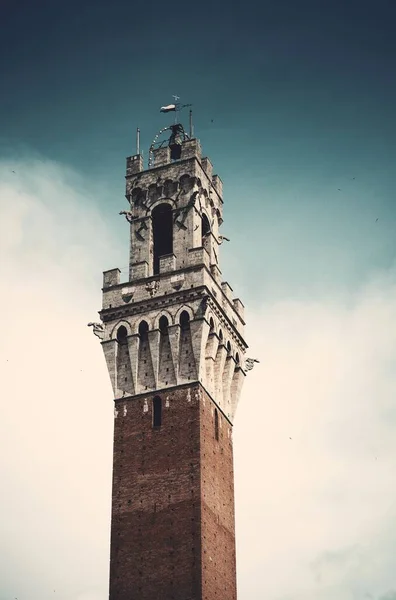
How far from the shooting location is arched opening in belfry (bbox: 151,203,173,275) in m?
65.2

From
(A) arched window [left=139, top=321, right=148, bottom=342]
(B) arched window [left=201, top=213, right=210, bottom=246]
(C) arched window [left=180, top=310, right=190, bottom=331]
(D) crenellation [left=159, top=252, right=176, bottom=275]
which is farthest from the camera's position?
(B) arched window [left=201, top=213, right=210, bottom=246]

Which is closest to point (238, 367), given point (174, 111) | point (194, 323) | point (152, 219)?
point (194, 323)

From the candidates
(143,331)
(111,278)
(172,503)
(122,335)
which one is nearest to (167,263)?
(111,278)

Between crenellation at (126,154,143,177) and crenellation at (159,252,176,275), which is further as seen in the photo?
crenellation at (126,154,143,177)

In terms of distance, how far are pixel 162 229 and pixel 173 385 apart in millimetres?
11419

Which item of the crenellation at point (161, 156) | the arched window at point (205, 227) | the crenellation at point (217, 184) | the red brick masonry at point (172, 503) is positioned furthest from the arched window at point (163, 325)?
the crenellation at point (217, 184)

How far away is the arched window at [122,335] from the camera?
6088cm

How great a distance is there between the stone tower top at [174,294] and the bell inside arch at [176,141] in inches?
41.5

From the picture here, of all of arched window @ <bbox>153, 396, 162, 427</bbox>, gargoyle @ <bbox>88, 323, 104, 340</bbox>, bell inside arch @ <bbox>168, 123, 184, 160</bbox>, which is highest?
bell inside arch @ <bbox>168, 123, 184, 160</bbox>

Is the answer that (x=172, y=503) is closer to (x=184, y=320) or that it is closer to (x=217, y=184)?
(x=184, y=320)

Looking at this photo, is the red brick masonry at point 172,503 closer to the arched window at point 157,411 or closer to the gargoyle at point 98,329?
the arched window at point 157,411

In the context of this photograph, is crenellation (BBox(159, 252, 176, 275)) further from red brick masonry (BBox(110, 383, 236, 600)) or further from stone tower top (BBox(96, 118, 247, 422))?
red brick masonry (BBox(110, 383, 236, 600))

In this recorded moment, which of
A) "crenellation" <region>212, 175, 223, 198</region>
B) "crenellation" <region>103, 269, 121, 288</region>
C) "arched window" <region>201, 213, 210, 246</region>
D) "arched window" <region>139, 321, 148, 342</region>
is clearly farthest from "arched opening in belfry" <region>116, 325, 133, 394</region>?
"crenellation" <region>212, 175, 223, 198</region>

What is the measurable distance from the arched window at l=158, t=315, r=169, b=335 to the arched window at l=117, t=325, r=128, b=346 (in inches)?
77.9
